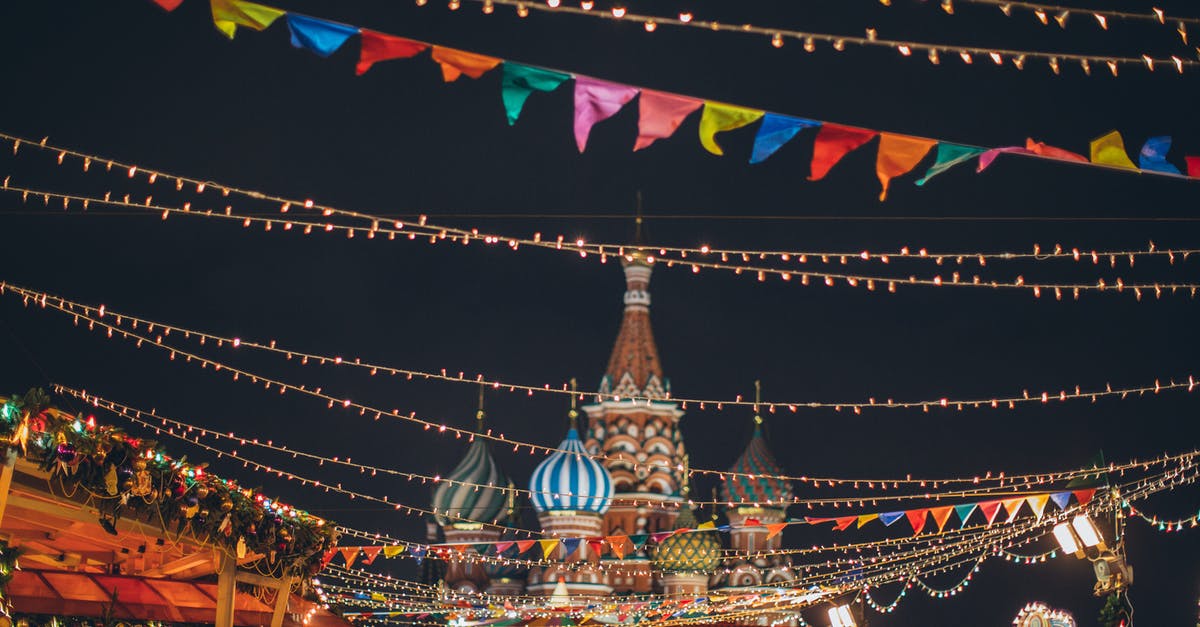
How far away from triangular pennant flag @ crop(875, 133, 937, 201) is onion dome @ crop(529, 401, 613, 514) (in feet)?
139

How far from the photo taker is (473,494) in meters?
52.4

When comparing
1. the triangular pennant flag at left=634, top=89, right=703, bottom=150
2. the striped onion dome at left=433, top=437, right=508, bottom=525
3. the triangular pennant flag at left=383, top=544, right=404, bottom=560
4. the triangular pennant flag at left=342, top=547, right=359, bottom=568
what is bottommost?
the triangular pennant flag at left=634, top=89, right=703, bottom=150

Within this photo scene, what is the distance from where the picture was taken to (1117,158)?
8.03 m

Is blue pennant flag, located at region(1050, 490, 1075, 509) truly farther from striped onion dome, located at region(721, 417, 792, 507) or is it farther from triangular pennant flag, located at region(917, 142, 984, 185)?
striped onion dome, located at region(721, 417, 792, 507)

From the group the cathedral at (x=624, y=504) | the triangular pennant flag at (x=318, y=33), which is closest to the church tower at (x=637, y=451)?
the cathedral at (x=624, y=504)

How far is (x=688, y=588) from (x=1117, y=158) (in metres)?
45.6

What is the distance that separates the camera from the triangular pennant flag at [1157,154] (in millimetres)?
8258

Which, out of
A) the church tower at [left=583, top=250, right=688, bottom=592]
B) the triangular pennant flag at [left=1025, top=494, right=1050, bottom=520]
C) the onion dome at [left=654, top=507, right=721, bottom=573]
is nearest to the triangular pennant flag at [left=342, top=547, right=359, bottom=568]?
the triangular pennant flag at [left=1025, top=494, right=1050, bottom=520]

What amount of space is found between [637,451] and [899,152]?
46.2 meters

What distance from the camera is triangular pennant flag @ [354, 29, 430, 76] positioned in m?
7.31

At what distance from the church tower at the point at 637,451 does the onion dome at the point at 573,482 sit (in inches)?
55.2

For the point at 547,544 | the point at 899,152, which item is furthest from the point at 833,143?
the point at 547,544

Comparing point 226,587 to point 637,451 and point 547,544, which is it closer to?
point 547,544

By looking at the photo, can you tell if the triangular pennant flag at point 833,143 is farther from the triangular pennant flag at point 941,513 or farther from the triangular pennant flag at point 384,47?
the triangular pennant flag at point 941,513
